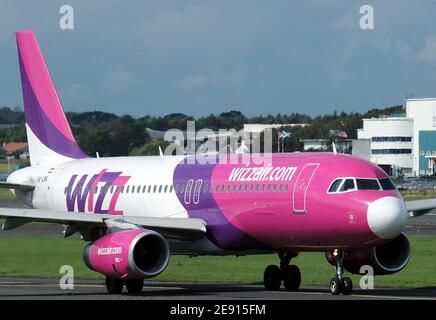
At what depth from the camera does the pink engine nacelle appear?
1417 inches

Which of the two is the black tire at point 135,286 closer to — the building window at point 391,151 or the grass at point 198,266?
the grass at point 198,266

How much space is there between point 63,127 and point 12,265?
19.7ft

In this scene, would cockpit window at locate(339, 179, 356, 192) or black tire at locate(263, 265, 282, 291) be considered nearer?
cockpit window at locate(339, 179, 356, 192)

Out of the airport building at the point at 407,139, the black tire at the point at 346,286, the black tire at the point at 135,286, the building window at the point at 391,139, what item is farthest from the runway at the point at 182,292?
the airport building at the point at 407,139

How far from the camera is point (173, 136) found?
97188mm

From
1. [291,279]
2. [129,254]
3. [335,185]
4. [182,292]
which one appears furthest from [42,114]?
[335,185]

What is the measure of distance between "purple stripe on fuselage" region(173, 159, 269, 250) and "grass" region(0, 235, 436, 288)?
4.47 m

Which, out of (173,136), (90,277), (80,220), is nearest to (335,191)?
(80,220)

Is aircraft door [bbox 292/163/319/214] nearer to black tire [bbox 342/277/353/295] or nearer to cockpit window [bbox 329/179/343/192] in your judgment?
cockpit window [bbox 329/179/343/192]

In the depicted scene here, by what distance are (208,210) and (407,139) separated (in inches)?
6265

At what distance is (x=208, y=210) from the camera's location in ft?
130

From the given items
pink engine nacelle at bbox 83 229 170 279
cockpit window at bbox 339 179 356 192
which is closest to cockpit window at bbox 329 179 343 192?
cockpit window at bbox 339 179 356 192

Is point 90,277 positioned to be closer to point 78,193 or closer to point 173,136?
point 78,193

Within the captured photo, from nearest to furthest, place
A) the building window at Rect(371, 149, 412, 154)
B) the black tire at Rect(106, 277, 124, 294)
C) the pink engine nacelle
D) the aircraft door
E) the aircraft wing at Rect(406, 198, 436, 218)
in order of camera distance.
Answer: the pink engine nacelle < the aircraft door < the black tire at Rect(106, 277, 124, 294) < the aircraft wing at Rect(406, 198, 436, 218) < the building window at Rect(371, 149, 412, 154)
